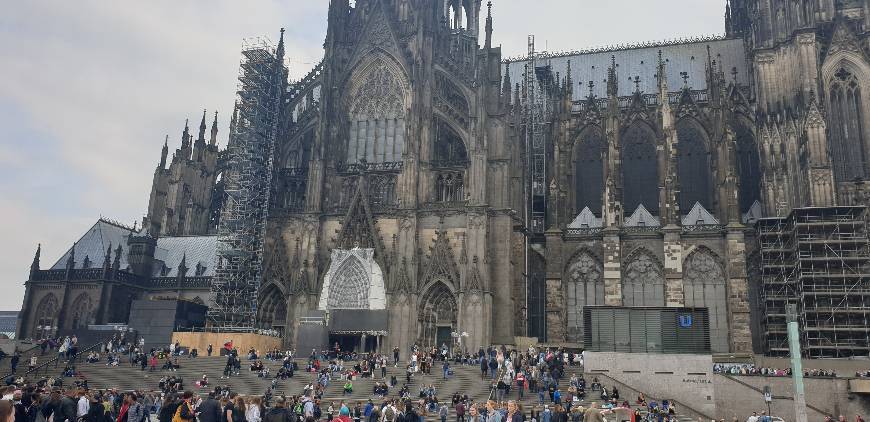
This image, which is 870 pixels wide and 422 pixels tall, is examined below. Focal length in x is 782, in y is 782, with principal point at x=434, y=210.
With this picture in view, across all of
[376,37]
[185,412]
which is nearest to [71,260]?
[376,37]

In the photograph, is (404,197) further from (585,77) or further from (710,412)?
(585,77)

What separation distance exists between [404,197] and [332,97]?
878 centimetres

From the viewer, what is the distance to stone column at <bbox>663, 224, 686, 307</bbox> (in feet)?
149

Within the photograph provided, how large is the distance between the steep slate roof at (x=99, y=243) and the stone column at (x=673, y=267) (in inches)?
1472

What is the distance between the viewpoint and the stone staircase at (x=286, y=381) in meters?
31.2

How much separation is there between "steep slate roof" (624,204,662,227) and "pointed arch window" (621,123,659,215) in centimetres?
95

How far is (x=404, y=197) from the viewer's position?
44.7 metres

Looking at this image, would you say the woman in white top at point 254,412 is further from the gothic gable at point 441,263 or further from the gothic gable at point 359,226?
the gothic gable at point 359,226

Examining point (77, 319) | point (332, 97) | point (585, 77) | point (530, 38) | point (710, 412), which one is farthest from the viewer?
point (530, 38)

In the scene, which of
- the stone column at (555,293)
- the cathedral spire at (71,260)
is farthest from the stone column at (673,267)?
the cathedral spire at (71,260)

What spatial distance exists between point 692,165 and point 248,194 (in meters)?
28.6

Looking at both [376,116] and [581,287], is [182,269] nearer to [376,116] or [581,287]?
[376,116]

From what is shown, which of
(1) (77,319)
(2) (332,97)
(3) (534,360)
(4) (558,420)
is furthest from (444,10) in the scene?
(4) (558,420)

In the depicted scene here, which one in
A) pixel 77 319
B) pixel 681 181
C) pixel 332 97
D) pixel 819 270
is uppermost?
pixel 332 97
